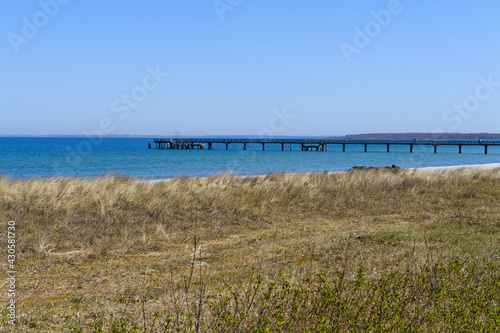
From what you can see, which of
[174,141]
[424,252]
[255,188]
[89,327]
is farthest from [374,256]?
[174,141]

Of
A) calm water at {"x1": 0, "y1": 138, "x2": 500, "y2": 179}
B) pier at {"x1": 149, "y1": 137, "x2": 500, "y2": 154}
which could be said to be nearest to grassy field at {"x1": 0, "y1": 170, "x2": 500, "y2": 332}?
calm water at {"x1": 0, "y1": 138, "x2": 500, "y2": 179}

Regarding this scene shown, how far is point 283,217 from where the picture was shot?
12258mm

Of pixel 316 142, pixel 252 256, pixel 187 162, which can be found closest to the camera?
pixel 252 256

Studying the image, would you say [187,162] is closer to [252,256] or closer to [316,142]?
[316,142]

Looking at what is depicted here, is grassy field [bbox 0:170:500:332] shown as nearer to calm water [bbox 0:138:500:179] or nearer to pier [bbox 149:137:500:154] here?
calm water [bbox 0:138:500:179]

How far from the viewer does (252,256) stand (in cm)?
805

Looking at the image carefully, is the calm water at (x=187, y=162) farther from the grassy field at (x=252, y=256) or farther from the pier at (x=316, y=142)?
the pier at (x=316, y=142)

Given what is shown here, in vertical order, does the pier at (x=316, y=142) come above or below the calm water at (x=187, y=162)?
above

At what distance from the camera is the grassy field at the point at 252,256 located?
4707mm

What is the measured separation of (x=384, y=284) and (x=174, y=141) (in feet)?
366

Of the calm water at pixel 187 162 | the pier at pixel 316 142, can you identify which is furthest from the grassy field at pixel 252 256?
the pier at pixel 316 142

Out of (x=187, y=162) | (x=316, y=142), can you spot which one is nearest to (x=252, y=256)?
(x=187, y=162)

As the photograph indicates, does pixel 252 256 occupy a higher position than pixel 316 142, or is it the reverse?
pixel 316 142

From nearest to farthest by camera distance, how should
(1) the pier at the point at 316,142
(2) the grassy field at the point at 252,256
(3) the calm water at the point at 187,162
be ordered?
(2) the grassy field at the point at 252,256, (3) the calm water at the point at 187,162, (1) the pier at the point at 316,142
